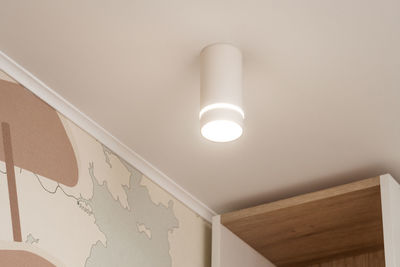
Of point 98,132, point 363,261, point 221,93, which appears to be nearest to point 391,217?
point 363,261

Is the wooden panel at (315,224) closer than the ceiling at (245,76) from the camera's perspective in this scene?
No

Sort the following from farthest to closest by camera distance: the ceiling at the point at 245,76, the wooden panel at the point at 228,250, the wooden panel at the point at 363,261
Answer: the wooden panel at the point at 363,261
the wooden panel at the point at 228,250
the ceiling at the point at 245,76

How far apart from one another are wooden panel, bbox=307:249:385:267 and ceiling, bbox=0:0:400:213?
18.3 inches

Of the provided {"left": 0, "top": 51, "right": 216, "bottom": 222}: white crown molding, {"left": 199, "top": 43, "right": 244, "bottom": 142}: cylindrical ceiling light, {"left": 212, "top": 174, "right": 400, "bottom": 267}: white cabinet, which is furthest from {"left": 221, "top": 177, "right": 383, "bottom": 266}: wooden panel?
{"left": 199, "top": 43, "right": 244, "bottom": 142}: cylindrical ceiling light

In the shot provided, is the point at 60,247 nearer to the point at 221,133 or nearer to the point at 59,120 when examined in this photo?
the point at 59,120

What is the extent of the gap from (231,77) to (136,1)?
0.31m

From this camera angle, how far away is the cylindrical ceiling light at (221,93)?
1655 millimetres

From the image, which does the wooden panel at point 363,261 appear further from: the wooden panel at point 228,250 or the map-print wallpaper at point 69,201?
the map-print wallpaper at point 69,201

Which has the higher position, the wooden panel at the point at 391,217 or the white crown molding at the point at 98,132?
the white crown molding at the point at 98,132

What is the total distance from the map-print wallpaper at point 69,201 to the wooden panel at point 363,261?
0.67 meters

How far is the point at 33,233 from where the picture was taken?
5.69 ft

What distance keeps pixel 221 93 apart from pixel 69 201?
56cm

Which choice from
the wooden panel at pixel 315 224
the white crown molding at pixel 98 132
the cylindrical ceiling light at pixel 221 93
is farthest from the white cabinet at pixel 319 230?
the cylindrical ceiling light at pixel 221 93

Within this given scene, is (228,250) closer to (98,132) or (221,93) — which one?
(98,132)
